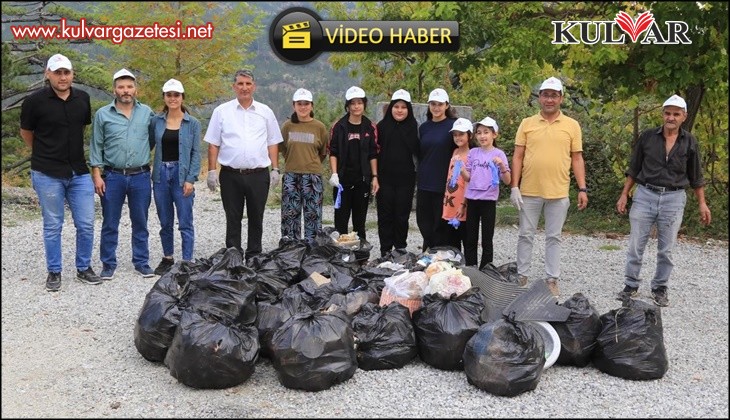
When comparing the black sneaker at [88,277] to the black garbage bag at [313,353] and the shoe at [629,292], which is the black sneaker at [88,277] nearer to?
the black garbage bag at [313,353]

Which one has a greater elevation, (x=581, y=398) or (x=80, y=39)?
(x=80, y=39)

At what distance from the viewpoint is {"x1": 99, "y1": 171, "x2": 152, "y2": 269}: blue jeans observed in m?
6.48

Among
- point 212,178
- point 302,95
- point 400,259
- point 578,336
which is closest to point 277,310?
point 400,259

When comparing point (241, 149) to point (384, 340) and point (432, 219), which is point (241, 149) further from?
point (384, 340)

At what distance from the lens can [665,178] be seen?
587cm

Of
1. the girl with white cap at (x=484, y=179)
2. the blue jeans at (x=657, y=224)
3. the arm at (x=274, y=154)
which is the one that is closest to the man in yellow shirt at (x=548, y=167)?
the girl with white cap at (x=484, y=179)

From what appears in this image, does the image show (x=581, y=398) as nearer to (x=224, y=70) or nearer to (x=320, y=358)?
(x=320, y=358)

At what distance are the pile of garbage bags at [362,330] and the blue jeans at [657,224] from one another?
1.41m

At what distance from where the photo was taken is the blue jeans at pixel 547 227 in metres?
6.05

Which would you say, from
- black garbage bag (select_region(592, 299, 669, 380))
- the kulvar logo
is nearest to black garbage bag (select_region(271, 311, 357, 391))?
black garbage bag (select_region(592, 299, 669, 380))

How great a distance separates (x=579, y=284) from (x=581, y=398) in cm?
292

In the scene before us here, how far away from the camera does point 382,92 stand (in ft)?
41.1

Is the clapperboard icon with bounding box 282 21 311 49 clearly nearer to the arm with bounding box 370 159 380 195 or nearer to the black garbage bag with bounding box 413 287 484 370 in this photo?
the arm with bounding box 370 159 380 195

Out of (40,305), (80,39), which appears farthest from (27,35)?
(40,305)
